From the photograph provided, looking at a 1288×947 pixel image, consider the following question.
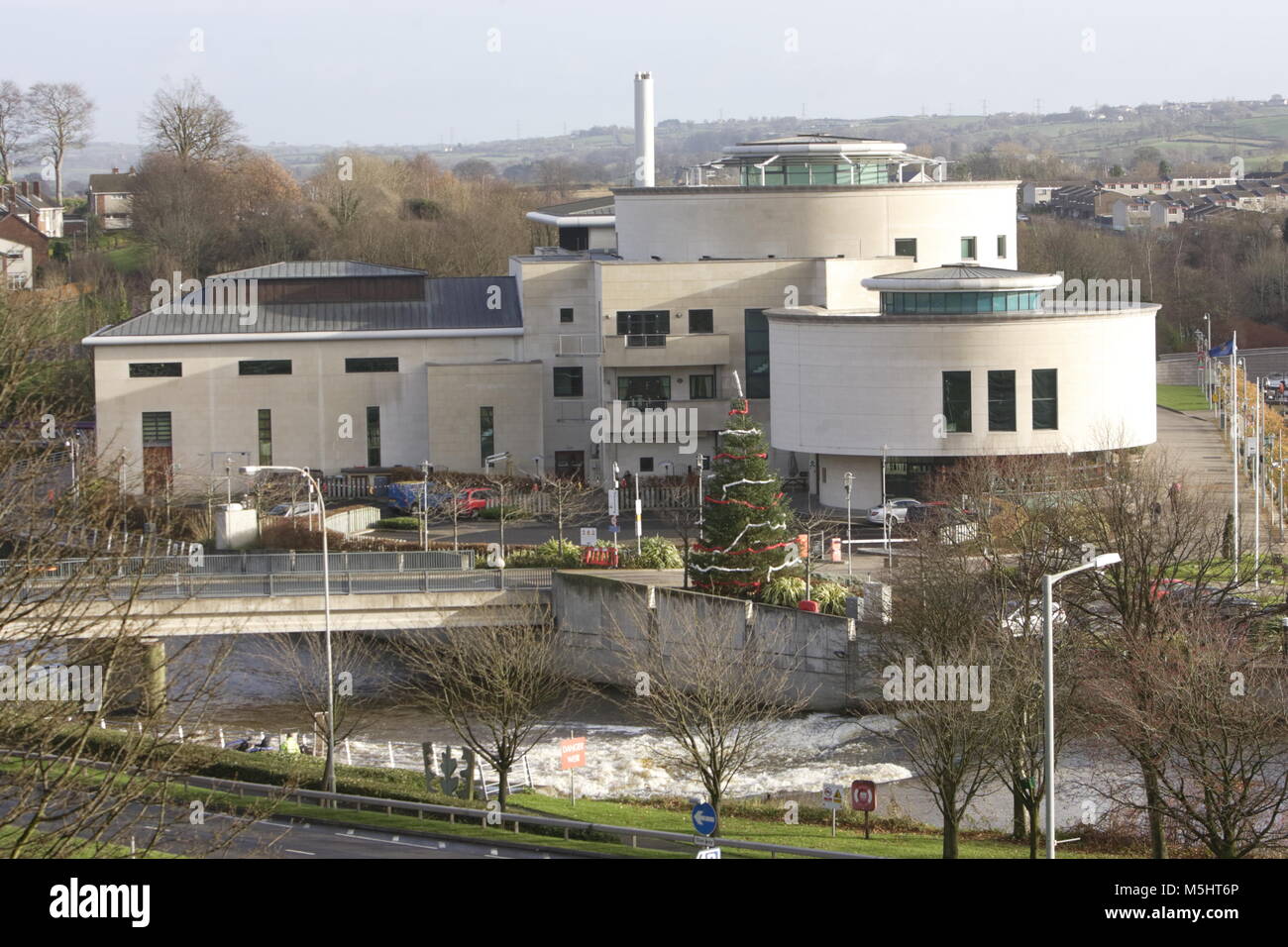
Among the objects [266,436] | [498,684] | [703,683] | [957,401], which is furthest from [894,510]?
[266,436]

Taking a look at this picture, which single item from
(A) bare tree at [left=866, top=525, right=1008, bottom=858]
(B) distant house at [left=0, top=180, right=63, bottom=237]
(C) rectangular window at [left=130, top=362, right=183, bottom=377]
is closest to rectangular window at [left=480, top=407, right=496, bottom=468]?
(C) rectangular window at [left=130, top=362, right=183, bottom=377]

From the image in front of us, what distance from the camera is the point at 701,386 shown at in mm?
62969

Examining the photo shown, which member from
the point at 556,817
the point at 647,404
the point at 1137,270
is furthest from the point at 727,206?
Answer: the point at 1137,270

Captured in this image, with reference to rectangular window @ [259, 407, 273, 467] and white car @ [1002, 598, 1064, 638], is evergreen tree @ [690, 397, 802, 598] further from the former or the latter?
rectangular window @ [259, 407, 273, 467]

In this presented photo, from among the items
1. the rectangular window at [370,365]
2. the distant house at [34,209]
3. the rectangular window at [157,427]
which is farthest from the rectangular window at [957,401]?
the distant house at [34,209]

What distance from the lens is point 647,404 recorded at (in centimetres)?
6212

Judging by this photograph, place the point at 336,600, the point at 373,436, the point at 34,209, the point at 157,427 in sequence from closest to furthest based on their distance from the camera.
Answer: the point at 336,600, the point at 157,427, the point at 373,436, the point at 34,209

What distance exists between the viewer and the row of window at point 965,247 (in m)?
Answer: 66.1

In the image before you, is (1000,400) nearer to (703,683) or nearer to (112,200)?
(703,683)

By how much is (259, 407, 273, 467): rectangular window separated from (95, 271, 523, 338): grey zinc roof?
295cm

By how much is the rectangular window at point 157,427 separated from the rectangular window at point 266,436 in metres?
3.20

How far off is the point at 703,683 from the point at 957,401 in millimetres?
23299
